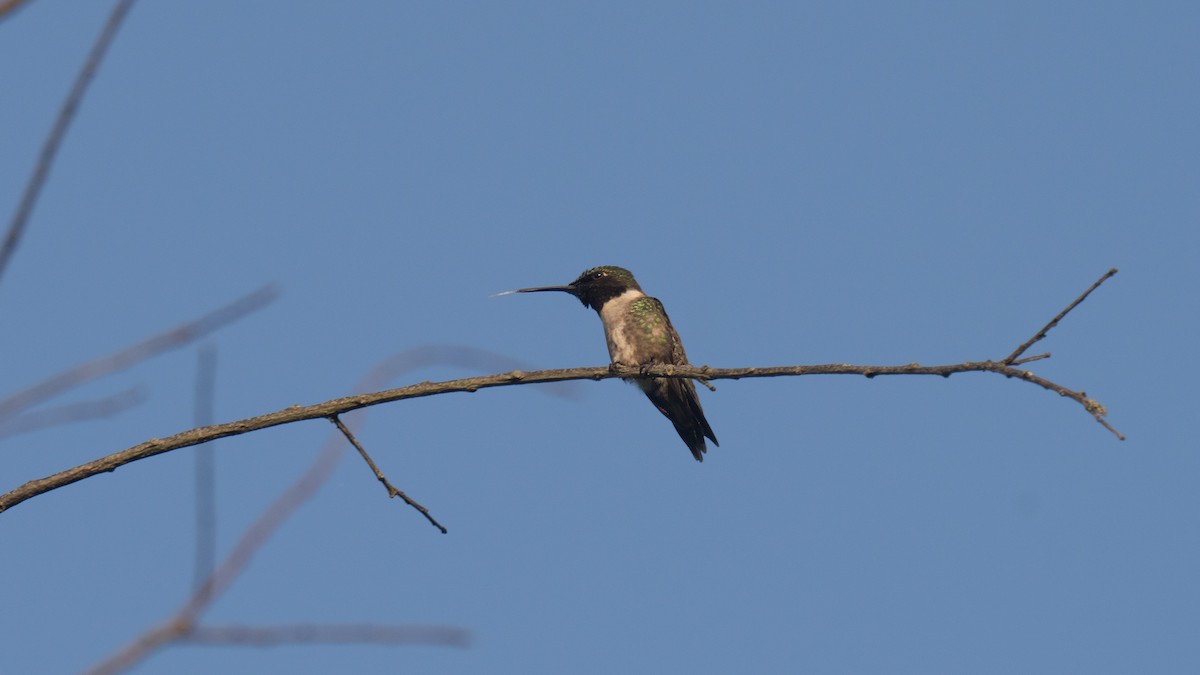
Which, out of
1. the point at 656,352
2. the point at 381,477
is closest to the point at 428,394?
the point at 381,477

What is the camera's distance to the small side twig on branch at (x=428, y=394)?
13.7 feet

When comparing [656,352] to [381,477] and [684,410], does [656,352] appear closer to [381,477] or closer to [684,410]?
[684,410]

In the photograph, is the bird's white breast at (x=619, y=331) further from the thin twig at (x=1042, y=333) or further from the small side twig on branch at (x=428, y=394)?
the thin twig at (x=1042, y=333)

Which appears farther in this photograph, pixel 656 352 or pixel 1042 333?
pixel 656 352

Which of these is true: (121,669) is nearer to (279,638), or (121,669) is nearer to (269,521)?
(279,638)

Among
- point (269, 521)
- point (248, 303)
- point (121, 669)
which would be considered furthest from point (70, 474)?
point (121, 669)

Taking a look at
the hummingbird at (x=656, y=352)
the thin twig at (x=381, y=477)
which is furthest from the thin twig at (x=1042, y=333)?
the hummingbird at (x=656, y=352)

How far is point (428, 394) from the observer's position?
17.1ft

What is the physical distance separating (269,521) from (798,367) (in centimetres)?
330

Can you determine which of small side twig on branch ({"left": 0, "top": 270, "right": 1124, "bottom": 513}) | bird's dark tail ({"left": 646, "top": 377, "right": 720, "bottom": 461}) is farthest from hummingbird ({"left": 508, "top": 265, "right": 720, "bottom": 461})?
small side twig on branch ({"left": 0, "top": 270, "right": 1124, "bottom": 513})

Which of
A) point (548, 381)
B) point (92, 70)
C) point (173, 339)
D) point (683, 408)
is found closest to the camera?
point (92, 70)

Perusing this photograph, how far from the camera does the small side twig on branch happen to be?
13.7 feet

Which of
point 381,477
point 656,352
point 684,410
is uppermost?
point 656,352

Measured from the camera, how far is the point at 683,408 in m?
10.1
